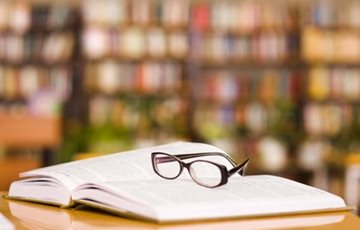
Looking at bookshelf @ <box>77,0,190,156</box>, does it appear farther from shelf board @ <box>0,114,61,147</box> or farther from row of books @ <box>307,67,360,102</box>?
shelf board @ <box>0,114,61,147</box>

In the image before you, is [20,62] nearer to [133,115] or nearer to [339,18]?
[133,115]

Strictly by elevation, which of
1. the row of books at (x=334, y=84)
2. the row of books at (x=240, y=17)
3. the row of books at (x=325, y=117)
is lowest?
the row of books at (x=325, y=117)

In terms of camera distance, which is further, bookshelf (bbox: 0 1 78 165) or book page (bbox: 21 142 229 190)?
bookshelf (bbox: 0 1 78 165)

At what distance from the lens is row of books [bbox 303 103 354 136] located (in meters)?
6.71

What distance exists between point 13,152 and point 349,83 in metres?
3.02

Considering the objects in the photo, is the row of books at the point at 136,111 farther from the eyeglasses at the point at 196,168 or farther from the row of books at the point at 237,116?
the eyeglasses at the point at 196,168

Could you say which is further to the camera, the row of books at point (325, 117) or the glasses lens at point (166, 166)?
the row of books at point (325, 117)

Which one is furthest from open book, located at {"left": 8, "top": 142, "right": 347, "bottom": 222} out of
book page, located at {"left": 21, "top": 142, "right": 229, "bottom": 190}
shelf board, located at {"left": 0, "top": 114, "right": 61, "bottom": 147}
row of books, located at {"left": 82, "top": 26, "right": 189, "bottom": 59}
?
row of books, located at {"left": 82, "top": 26, "right": 189, "bottom": 59}

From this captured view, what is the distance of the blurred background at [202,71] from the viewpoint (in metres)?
6.46

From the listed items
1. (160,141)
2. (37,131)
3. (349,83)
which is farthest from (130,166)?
(349,83)

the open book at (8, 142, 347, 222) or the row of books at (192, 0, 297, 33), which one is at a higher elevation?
the row of books at (192, 0, 297, 33)

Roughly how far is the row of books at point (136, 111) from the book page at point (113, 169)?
200 inches

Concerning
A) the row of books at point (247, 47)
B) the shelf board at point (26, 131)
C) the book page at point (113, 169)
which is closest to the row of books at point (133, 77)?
the row of books at point (247, 47)

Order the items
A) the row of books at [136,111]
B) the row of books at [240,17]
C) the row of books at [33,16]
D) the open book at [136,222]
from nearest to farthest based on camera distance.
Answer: the open book at [136,222], the row of books at [136,111], the row of books at [33,16], the row of books at [240,17]
